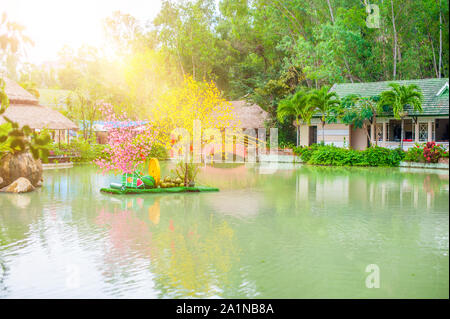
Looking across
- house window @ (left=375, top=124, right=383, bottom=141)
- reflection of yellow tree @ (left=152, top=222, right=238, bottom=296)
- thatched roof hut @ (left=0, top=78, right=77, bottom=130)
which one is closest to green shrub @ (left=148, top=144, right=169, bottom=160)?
thatched roof hut @ (left=0, top=78, right=77, bottom=130)

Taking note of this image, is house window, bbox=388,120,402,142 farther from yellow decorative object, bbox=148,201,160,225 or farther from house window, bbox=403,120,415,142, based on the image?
yellow decorative object, bbox=148,201,160,225

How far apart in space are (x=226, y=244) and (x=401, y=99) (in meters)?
24.8

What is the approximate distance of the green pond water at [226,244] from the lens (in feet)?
24.0

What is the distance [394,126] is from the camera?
34688 millimetres

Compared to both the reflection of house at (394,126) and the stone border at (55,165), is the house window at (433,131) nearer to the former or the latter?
the reflection of house at (394,126)

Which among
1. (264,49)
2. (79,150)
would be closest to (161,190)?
(79,150)

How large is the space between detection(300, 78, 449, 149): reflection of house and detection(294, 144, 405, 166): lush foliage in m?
1.82

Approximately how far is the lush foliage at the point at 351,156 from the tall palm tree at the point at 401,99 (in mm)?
1970

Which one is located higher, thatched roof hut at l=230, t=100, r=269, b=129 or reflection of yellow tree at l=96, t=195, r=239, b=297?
thatched roof hut at l=230, t=100, r=269, b=129

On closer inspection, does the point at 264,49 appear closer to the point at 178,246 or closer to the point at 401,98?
the point at 401,98

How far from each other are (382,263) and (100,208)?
28.7 ft

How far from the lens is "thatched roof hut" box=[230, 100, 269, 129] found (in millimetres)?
46031

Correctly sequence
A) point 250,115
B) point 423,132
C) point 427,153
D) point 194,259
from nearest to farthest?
point 194,259, point 427,153, point 423,132, point 250,115
